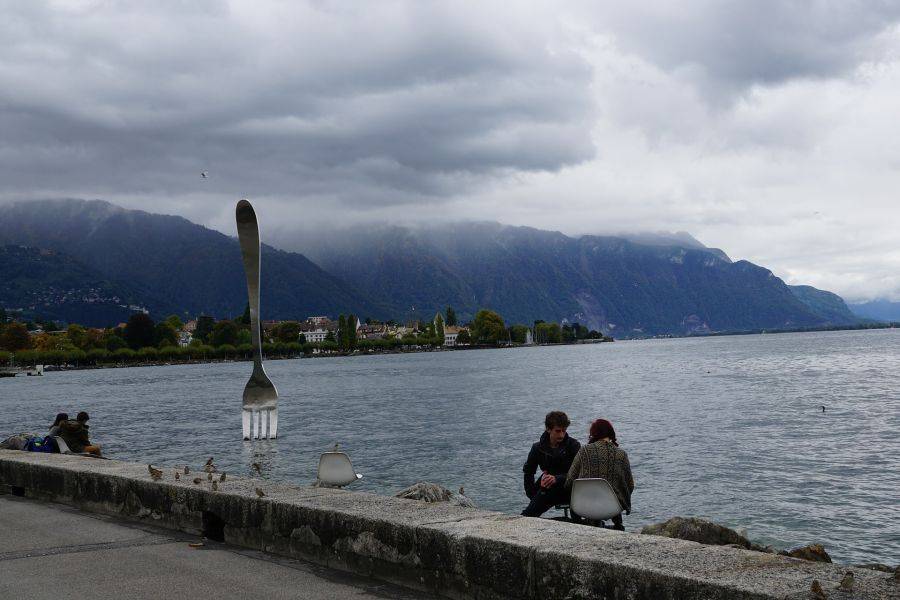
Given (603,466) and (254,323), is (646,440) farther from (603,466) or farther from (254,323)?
(603,466)

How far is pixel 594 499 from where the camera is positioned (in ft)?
31.0

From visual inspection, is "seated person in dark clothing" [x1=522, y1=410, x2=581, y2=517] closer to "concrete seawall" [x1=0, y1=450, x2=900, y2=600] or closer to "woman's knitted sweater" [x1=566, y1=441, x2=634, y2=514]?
"woman's knitted sweater" [x1=566, y1=441, x2=634, y2=514]

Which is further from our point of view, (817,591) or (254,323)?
(254,323)

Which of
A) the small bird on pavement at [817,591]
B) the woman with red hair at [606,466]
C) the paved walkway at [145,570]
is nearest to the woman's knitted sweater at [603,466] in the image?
the woman with red hair at [606,466]

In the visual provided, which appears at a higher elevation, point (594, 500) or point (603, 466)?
point (603, 466)

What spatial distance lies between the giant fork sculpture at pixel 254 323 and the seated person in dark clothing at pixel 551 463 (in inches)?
458

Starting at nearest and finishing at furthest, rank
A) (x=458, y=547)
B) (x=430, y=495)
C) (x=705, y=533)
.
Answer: (x=458, y=547) → (x=705, y=533) → (x=430, y=495)

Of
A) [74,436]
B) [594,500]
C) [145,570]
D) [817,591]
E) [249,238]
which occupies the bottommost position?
[74,436]

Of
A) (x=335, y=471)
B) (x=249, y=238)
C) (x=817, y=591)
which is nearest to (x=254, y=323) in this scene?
(x=249, y=238)

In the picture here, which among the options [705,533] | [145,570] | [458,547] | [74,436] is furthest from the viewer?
[74,436]

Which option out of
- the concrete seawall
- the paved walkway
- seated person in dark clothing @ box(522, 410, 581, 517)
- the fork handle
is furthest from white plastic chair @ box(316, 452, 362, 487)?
the fork handle

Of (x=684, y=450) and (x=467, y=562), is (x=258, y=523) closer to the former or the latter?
(x=467, y=562)

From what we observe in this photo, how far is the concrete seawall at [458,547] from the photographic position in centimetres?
545

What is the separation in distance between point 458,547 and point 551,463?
16.1 feet
